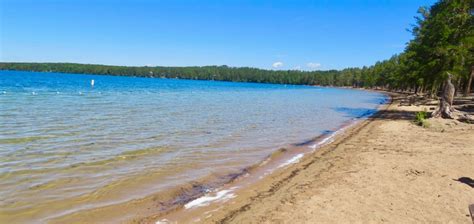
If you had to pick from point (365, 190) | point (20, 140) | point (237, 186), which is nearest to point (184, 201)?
point (237, 186)

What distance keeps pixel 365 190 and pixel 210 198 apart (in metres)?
3.39

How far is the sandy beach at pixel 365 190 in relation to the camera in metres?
6.31

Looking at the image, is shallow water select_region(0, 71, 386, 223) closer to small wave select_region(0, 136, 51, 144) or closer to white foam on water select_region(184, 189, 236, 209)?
small wave select_region(0, 136, 51, 144)

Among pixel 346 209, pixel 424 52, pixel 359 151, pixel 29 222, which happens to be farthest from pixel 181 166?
pixel 424 52

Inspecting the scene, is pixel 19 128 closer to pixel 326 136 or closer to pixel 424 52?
pixel 326 136

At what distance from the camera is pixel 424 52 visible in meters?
29.8

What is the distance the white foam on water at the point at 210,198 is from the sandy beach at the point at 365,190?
254mm

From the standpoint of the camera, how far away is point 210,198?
25.5 ft

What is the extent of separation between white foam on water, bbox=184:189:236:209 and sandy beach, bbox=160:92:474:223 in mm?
254

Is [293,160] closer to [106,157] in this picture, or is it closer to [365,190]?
[365,190]

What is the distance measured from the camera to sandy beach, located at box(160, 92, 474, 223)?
631 centimetres

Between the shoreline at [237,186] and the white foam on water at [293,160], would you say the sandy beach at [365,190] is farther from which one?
the white foam on water at [293,160]

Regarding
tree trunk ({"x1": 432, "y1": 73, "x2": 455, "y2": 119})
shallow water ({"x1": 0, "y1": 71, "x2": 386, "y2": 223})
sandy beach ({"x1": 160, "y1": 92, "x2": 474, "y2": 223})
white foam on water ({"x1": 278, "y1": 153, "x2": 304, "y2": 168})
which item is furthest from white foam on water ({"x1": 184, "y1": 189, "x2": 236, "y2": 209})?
tree trunk ({"x1": 432, "y1": 73, "x2": 455, "y2": 119})

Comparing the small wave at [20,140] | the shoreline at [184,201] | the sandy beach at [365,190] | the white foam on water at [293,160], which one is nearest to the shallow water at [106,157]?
the small wave at [20,140]
